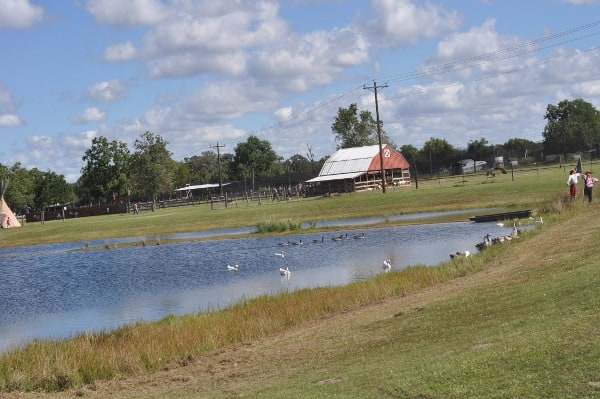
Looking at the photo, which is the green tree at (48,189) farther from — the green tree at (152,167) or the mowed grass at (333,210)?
the mowed grass at (333,210)

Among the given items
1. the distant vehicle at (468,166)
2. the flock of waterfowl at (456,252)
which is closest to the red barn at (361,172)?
the distant vehicle at (468,166)

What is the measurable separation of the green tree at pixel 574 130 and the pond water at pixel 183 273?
9066cm

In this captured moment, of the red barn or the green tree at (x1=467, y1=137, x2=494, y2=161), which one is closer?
the red barn

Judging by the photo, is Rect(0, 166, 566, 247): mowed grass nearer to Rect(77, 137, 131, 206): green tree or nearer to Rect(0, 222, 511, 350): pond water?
Rect(0, 222, 511, 350): pond water

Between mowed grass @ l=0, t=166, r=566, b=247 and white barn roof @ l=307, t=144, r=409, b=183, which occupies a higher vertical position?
white barn roof @ l=307, t=144, r=409, b=183

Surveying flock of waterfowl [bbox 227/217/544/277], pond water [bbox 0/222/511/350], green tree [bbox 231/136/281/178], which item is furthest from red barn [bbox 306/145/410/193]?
green tree [bbox 231/136/281/178]

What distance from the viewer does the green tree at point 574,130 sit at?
145 m

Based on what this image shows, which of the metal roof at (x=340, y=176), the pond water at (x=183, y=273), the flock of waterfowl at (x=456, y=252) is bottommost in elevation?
the pond water at (x=183, y=273)

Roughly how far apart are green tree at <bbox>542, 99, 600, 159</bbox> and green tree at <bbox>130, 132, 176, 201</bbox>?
66798mm

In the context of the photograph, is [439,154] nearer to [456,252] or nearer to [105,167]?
[105,167]

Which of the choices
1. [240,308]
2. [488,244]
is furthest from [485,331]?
[488,244]

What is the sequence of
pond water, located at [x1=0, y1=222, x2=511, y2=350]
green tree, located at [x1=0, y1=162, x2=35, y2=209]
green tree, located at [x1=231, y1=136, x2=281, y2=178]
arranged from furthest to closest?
green tree, located at [x1=231, y1=136, x2=281, y2=178] < green tree, located at [x1=0, y1=162, x2=35, y2=209] < pond water, located at [x1=0, y1=222, x2=511, y2=350]

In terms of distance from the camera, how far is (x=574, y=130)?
148m

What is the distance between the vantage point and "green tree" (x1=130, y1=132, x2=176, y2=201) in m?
138
